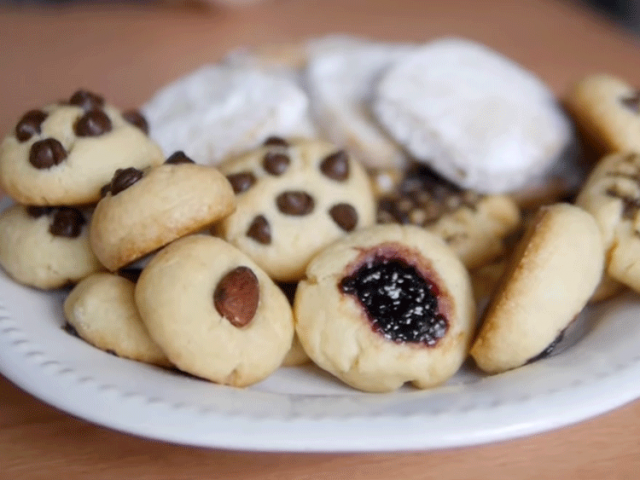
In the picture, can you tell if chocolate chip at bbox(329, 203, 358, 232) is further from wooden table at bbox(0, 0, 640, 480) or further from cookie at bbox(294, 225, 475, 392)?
wooden table at bbox(0, 0, 640, 480)

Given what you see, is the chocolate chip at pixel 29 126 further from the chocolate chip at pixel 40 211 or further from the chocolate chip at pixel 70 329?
the chocolate chip at pixel 70 329

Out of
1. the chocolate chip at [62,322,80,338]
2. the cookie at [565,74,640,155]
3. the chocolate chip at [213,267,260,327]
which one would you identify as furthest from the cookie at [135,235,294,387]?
the cookie at [565,74,640,155]

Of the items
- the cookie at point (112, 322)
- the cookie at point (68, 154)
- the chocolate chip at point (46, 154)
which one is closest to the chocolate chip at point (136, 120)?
the cookie at point (68, 154)

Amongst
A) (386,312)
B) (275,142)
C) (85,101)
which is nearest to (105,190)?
(85,101)

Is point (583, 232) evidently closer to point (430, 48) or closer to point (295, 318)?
point (295, 318)

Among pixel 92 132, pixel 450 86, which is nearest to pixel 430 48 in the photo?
A: pixel 450 86

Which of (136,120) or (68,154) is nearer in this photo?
(68,154)

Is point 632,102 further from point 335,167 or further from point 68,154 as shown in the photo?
point 68,154
